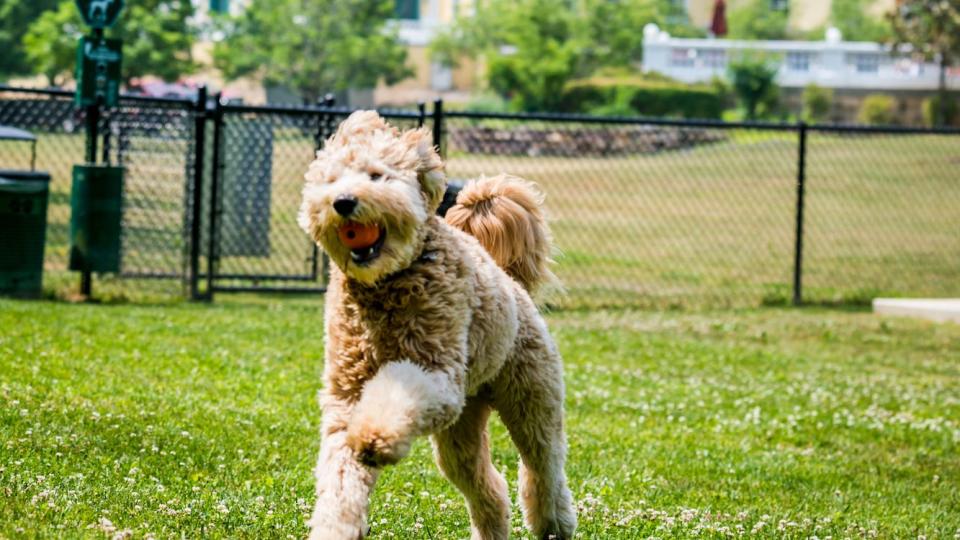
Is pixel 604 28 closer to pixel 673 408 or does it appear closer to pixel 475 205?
pixel 673 408

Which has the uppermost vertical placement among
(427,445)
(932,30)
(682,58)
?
(932,30)

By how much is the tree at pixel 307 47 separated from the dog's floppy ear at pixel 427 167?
129 ft

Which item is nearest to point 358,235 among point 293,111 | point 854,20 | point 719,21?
point 293,111

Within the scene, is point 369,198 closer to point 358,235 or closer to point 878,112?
point 358,235

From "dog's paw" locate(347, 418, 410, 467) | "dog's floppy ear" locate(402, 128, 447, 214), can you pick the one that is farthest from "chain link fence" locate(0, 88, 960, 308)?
"dog's paw" locate(347, 418, 410, 467)

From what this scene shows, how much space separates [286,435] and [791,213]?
52.1ft

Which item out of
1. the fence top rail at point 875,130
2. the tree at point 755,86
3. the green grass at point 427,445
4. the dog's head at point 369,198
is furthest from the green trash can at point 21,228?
the tree at point 755,86

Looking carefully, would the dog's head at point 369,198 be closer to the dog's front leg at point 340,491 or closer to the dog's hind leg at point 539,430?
the dog's front leg at point 340,491

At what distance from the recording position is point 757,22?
56.8 metres

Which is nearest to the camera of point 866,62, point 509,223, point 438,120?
point 509,223

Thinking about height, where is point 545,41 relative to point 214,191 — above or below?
above

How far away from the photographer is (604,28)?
48.6 m

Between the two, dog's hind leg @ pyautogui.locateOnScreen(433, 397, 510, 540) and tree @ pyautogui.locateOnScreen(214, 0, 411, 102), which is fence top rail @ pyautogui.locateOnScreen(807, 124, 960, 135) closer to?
dog's hind leg @ pyautogui.locateOnScreen(433, 397, 510, 540)

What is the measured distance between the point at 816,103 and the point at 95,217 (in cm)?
3608
